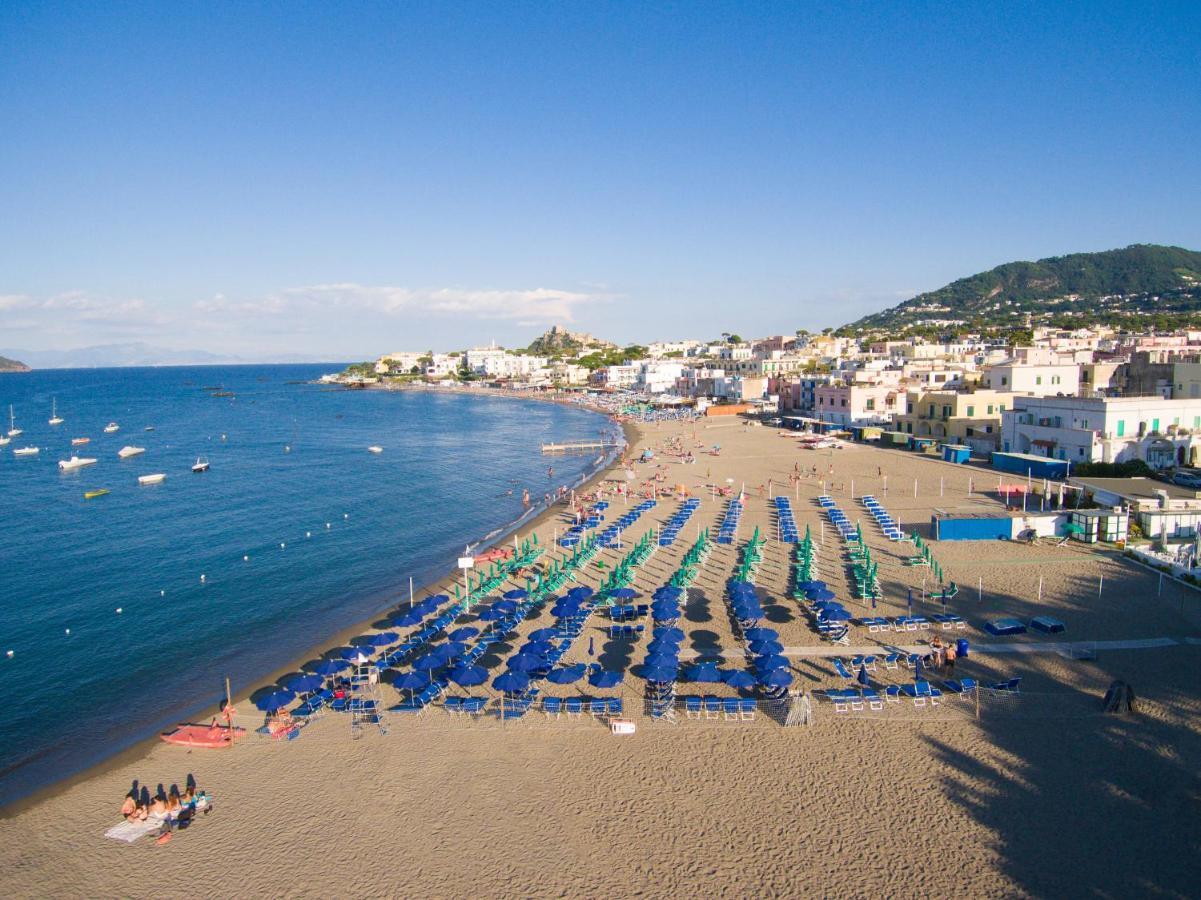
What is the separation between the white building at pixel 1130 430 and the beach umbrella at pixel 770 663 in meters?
31.8

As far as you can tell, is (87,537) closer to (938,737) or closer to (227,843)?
(227,843)

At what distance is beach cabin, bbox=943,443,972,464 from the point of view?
155 feet

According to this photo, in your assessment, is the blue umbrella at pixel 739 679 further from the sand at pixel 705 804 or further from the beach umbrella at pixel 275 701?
the beach umbrella at pixel 275 701

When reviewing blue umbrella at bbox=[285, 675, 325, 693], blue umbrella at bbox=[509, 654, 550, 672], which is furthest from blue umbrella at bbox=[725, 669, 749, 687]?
blue umbrella at bbox=[285, 675, 325, 693]

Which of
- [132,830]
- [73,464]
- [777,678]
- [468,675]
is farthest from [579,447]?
[132,830]

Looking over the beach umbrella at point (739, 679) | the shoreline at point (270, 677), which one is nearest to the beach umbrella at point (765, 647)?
the beach umbrella at point (739, 679)

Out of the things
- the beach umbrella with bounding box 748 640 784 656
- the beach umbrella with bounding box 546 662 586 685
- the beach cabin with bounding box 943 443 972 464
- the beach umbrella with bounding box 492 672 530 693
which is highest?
the beach cabin with bounding box 943 443 972 464

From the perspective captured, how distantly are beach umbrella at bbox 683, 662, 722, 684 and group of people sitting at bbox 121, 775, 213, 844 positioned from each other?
10026 mm

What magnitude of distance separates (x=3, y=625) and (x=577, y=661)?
66.3 ft

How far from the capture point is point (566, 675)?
1703cm

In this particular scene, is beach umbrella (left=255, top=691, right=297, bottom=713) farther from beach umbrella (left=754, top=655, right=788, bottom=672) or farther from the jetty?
the jetty

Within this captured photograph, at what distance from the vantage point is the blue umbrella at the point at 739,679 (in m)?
16.2

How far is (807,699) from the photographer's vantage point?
1564 cm

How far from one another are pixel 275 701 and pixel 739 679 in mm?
10334
